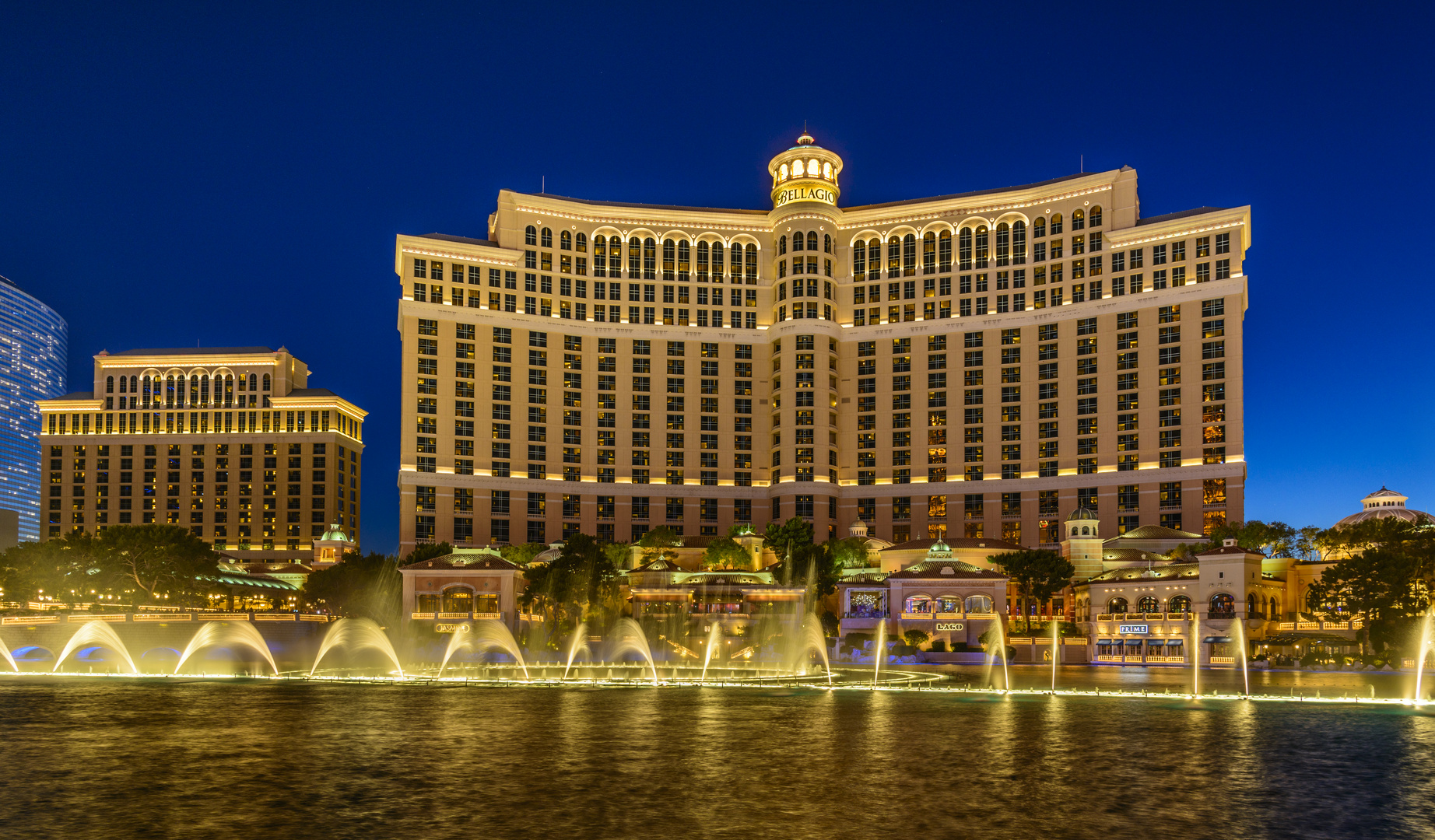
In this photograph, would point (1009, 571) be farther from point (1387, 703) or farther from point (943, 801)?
point (943, 801)

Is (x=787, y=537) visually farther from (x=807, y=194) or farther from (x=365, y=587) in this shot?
(x=807, y=194)

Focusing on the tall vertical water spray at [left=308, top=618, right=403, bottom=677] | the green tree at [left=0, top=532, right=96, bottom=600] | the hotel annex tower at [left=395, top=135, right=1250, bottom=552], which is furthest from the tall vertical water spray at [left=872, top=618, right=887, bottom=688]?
the green tree at [left=0, top=532, right=96, bottom=600]

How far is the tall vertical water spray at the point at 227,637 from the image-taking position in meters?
94.3

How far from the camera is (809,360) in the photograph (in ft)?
514

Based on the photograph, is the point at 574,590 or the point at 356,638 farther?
the point at 356,638

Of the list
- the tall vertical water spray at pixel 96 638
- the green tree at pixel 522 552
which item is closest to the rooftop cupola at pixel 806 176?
the green tree at pixel 522 552

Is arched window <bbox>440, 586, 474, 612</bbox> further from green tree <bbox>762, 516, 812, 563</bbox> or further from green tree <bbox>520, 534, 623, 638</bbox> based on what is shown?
green tree <bbox>762, 516, 812, 563</bbox>

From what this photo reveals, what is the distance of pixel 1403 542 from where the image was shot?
3971 inches

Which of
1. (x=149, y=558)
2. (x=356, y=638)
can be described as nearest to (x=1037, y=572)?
(x=356, y=638)

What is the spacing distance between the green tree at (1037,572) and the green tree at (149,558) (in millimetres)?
81179

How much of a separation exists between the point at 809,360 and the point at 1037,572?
51980 mm

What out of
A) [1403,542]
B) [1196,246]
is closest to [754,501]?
[1196,246]

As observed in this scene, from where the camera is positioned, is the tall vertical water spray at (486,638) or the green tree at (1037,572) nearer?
the tall vertical water spray at (486,638)

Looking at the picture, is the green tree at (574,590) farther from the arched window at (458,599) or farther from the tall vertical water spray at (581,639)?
the arched window at (458,599)
